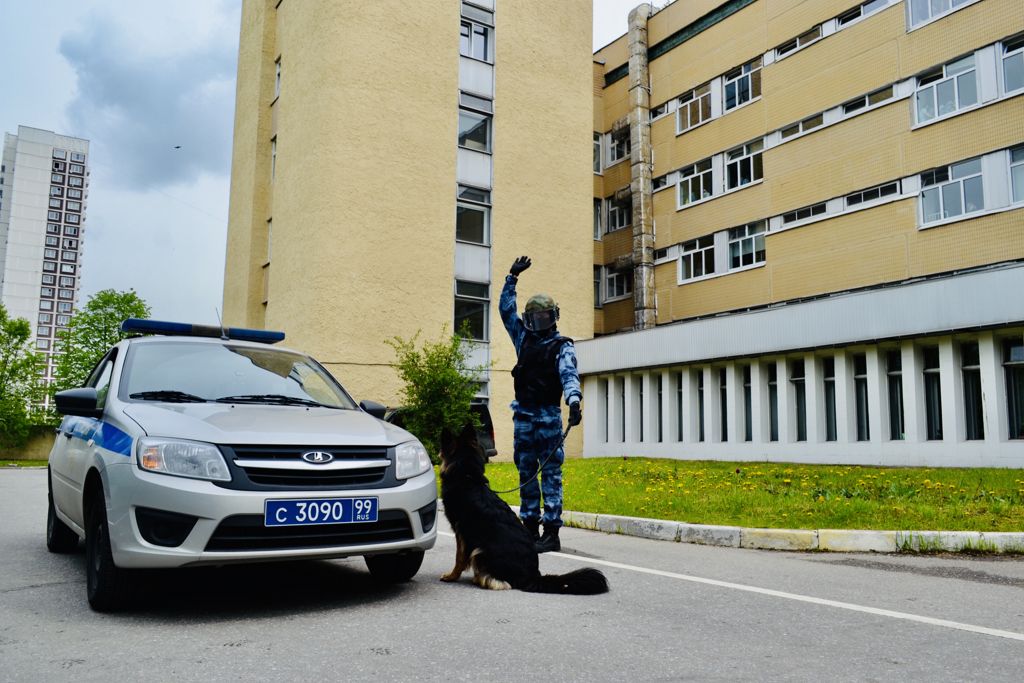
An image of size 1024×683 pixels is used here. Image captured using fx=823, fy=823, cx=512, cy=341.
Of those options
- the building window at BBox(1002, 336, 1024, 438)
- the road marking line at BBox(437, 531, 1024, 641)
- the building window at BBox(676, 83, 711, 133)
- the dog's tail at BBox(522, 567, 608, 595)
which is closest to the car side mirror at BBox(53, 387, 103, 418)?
the dog's tail at BBox(522, 567, 608, 595)

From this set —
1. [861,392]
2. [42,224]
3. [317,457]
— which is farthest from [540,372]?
[42,224]

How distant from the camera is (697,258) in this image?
32.7m

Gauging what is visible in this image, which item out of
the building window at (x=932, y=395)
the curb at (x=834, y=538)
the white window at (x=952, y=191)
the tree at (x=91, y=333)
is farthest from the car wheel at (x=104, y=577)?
the tree at (x=91, y=333)

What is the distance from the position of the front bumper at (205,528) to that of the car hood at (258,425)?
0.92 ft

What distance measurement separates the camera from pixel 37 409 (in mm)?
46000

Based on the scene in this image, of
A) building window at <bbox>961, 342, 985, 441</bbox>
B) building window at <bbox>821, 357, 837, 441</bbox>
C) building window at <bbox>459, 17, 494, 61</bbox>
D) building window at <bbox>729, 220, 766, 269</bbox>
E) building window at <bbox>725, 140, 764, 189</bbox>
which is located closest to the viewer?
building window at <bbox>961, 342, 985, 441</bbox>

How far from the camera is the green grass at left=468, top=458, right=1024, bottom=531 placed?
8742 millimetres

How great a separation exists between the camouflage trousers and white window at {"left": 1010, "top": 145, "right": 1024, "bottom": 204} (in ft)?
63.5

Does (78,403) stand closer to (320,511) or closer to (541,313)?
(320,511)

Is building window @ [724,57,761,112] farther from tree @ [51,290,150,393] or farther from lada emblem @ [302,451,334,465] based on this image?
tree @ [51,290,150,393]

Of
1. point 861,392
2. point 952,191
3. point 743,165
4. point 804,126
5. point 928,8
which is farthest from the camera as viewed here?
point 743,165

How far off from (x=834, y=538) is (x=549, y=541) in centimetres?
283

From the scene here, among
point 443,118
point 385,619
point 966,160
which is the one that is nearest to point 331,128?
point 443,118

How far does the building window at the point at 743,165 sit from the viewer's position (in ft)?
98.8
